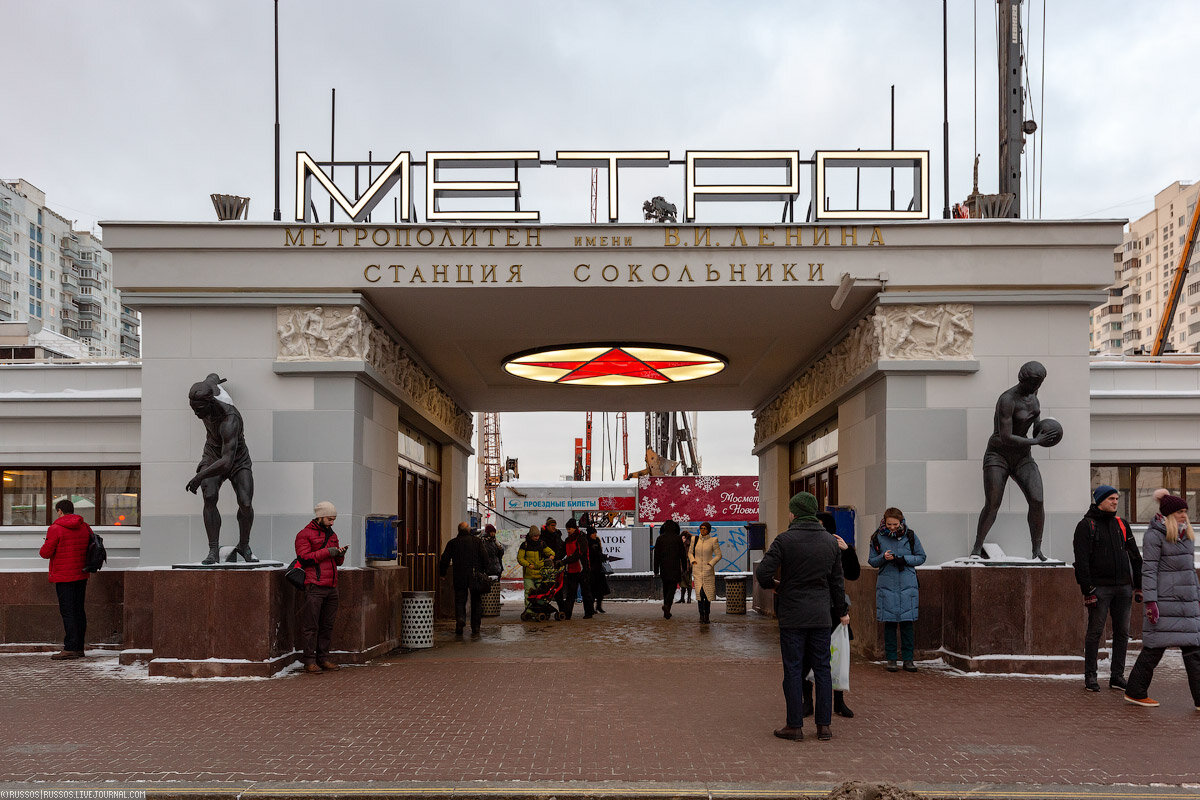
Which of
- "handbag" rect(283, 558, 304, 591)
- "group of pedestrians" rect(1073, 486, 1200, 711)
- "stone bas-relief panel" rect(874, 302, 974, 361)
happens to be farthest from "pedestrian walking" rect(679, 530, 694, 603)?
"group of pedestrians" rect(1073, 486, 1200, 711)

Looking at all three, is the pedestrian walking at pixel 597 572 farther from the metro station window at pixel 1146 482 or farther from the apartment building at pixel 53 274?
the apartment building at pixel 53 274

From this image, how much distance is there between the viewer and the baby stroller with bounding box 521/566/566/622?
1877 cm

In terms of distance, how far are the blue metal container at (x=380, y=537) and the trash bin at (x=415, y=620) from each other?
61cm

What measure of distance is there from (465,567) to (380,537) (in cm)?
255

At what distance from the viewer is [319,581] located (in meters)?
11.7

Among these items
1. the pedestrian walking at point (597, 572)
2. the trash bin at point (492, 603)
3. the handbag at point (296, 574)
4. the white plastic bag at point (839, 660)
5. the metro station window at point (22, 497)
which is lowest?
the trash bin at point (492, 603)

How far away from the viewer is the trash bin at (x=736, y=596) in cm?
2083

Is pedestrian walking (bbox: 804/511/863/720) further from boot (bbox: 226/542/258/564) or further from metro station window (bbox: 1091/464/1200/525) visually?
metro station window (bbox: 1091/464/1200/525)

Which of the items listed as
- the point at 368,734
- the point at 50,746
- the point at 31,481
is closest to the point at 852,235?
the point at 368,734

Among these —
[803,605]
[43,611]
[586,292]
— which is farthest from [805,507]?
[43,611]

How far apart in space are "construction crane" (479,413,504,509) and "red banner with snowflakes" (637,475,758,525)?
142 feet

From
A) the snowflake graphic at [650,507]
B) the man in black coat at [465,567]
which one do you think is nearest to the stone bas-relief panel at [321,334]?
the man in black coat at [465,567]

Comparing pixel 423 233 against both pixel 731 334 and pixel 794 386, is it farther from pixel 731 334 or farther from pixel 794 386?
pixel 794 386

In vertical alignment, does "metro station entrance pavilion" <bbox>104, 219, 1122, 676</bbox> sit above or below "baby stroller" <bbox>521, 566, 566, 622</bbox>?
above
